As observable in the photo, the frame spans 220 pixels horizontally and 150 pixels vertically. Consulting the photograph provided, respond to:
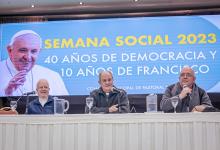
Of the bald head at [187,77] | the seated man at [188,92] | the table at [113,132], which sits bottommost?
the table at [113,132]

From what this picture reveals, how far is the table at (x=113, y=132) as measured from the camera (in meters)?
2.66

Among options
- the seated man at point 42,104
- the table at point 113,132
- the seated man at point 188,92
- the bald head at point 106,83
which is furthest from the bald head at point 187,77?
the table at point 113,132

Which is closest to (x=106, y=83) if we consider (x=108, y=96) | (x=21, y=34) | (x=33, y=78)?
(x=108, y=96)

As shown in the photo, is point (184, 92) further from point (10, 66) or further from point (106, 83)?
point (10, 66)

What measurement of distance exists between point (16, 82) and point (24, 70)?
0.67 ft

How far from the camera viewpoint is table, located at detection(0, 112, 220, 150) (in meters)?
2.66

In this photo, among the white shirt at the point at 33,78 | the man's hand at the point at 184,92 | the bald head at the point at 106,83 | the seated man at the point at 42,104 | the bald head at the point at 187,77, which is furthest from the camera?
the white shirt at the point at 33,78

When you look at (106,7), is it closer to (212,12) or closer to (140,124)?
(212,12)

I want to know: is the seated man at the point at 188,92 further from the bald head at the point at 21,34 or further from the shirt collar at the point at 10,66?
the shirt collar at the point at 10,66

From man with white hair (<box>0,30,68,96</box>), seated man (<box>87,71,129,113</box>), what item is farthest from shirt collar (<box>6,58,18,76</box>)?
seated man (<box>87,71,129,113</box>)

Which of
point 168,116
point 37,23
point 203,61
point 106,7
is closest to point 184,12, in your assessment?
point 203,61

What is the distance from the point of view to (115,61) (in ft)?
17.4

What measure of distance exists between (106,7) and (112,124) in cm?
296

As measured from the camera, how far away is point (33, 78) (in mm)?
5426
